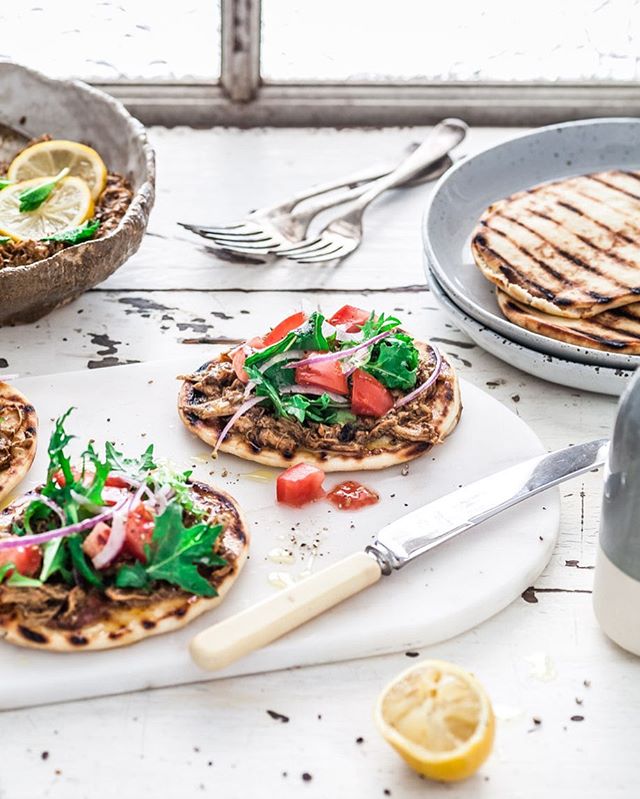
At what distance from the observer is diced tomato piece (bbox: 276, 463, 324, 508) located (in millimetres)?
2828

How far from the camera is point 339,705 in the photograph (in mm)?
2352

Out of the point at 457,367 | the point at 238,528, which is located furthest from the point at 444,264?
the point at 238,528

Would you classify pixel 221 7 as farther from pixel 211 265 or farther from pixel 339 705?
pixel 339 705

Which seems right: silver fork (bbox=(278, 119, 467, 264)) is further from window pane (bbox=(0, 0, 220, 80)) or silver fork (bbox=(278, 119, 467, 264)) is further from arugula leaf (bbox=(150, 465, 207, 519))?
arugula leaf (bbox=(150, 465, 207, 519))

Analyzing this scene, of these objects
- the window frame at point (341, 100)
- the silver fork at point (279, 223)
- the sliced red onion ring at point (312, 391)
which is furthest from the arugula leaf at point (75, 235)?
the window frame at point (341, 100)

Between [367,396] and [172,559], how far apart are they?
0.83 metres

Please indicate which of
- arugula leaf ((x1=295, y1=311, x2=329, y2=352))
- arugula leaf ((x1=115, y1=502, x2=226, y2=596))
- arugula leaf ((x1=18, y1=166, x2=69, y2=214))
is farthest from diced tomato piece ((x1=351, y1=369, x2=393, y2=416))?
arugula leaf ((x1=18, y1=166, x2=69, y2=214))

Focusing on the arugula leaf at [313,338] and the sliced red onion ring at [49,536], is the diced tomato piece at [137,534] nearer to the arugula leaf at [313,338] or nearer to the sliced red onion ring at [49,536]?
the sliced red onion ring at [49,536]

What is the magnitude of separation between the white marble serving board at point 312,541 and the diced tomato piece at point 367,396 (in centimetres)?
18

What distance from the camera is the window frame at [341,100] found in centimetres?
522

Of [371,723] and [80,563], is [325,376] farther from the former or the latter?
[371,723]

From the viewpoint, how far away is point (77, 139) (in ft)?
14.2

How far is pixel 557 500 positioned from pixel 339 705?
2.78 feet

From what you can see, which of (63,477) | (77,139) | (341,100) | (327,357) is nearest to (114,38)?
(341,100)
